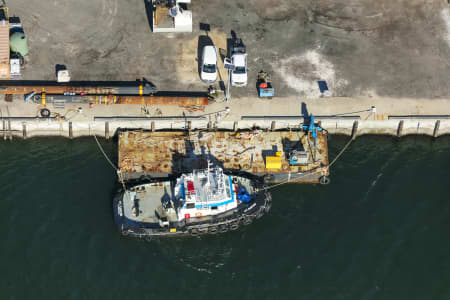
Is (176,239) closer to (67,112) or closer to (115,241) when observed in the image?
(115,241)

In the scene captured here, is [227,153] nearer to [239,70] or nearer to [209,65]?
[239,70]

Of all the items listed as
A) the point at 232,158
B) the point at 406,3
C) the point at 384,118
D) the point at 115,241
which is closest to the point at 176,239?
the point at 115,241

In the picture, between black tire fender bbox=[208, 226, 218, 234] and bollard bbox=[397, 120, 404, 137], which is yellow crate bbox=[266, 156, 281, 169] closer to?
black tire fender bbox=[208, 226, 218, 234]

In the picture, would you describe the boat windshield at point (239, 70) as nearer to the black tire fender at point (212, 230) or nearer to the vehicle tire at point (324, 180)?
the vehicle tire at point (324, 180)

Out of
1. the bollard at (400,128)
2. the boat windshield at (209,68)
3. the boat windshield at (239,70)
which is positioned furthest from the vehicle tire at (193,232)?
the bollard at (400,128)

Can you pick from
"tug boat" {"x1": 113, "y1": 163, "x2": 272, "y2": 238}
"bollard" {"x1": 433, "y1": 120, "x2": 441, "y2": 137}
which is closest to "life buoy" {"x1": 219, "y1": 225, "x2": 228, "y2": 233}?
"tug boat" {"x1": 113, "y1": 163, "x2": 272, "y2": 238}
